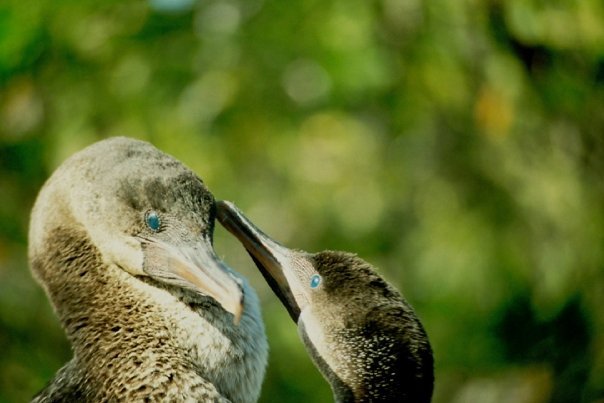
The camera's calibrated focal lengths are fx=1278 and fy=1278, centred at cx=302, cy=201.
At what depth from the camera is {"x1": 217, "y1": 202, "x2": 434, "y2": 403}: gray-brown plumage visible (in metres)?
4.27

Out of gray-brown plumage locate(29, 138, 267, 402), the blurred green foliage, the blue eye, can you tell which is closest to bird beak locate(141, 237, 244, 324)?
gray-brown plumage locate(29, 138, 267, 402)

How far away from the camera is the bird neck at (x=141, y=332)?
418 centimetres

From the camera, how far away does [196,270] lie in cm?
419

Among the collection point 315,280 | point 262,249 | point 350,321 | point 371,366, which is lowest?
point 371,366

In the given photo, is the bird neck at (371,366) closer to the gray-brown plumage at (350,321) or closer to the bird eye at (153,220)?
the gray-brown plumage at (350,321)

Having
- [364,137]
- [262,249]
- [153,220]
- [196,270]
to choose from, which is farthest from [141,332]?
[364,137]

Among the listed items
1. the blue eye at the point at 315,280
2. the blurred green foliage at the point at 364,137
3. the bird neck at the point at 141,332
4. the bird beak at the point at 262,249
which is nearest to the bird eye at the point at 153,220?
the bird neck at the point at 141,332

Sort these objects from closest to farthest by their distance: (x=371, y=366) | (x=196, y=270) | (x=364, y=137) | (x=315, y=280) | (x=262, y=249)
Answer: (x=196, y=270), (x=371, y=366), (x=315, y=280), (x=262, y=249), (x=364, y=137)

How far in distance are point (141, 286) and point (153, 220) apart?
0.76 ft

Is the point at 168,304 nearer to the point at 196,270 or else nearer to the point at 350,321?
the point at 196,270

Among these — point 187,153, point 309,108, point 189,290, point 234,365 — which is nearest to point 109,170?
point 189,290

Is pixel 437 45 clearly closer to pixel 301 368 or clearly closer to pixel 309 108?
pixel 309 108

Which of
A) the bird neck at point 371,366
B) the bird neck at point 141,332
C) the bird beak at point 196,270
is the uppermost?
the bird beak at point 196,270

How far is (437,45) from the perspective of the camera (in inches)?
266
